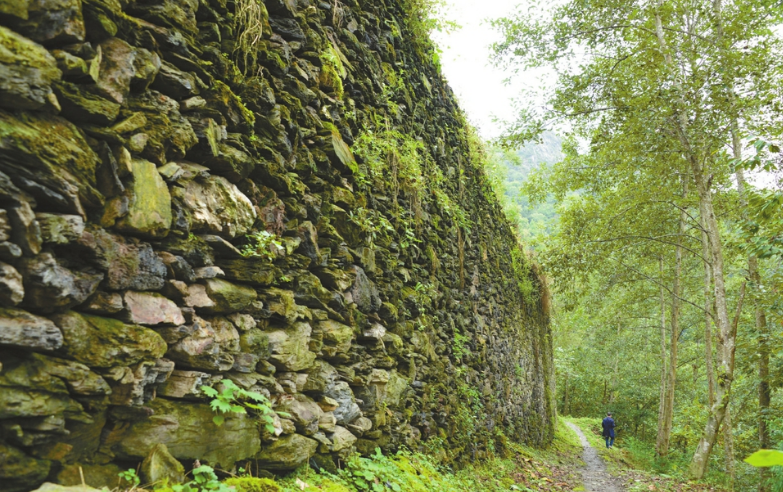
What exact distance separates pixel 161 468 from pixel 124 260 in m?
1.12

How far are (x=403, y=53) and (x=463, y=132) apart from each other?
3269mm

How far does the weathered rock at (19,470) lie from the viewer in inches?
71.6

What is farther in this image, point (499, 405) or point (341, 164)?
point (499, 405)

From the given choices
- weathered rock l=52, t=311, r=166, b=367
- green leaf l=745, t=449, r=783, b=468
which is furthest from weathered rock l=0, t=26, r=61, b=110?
green leaf l=745, t=449, r=783, b=468

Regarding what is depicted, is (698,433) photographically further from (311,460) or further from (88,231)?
(88,231)

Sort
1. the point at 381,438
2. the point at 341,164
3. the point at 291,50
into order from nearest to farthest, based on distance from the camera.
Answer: the point at 291,50 → the point at 341,164 → the point at 381,438

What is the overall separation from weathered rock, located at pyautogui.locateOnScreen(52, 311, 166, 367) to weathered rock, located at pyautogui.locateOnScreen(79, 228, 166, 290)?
0.67 ft

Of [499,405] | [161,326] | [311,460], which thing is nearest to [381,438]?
[311,460]

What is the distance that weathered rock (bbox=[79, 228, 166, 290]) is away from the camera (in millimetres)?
2199

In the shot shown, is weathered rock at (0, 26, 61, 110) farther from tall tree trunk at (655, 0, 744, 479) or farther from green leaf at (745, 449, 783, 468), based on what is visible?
tall tree trunk at (655, 0, 744, 479)

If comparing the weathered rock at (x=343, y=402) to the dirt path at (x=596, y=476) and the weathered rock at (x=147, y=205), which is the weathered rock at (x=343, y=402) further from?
the dirt path at (x=596, y=476)

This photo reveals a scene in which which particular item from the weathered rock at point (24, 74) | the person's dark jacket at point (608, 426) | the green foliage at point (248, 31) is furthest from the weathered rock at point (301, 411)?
the person's dark jacket at point (608, 426)

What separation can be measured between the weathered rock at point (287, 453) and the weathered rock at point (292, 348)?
1.71 ft

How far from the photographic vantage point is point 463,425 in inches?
297
